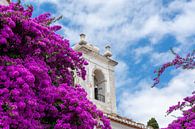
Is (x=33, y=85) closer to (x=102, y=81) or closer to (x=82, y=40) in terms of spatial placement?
(x=82, y=40)

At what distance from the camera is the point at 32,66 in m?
8.42

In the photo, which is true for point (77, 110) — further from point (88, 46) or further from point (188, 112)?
point (88, 46)

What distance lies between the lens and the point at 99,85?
2147cm

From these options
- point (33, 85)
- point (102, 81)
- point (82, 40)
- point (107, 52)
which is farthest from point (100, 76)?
point (33, 85)

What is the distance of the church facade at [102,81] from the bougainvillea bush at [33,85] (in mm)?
10122

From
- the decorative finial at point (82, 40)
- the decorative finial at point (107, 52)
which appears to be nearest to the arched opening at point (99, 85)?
the decorative finial at point (107, 52)

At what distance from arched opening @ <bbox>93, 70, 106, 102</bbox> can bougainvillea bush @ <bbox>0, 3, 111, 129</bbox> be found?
11079mm

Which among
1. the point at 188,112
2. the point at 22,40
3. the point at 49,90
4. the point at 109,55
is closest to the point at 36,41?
the point at 22,40

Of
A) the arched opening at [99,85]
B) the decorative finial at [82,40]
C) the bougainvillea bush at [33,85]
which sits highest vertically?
the decorative finial at [82,40]

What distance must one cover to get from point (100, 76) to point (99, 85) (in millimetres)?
439

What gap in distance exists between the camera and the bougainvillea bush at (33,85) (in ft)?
25.3

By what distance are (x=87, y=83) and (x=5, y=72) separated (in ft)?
39.2

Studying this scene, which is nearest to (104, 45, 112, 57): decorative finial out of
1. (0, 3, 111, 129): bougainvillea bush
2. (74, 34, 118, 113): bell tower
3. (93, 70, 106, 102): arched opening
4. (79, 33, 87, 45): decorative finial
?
(74, 34, 118, 113): bell tower

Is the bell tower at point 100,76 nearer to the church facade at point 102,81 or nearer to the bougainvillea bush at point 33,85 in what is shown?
the church facade at point 102,81
